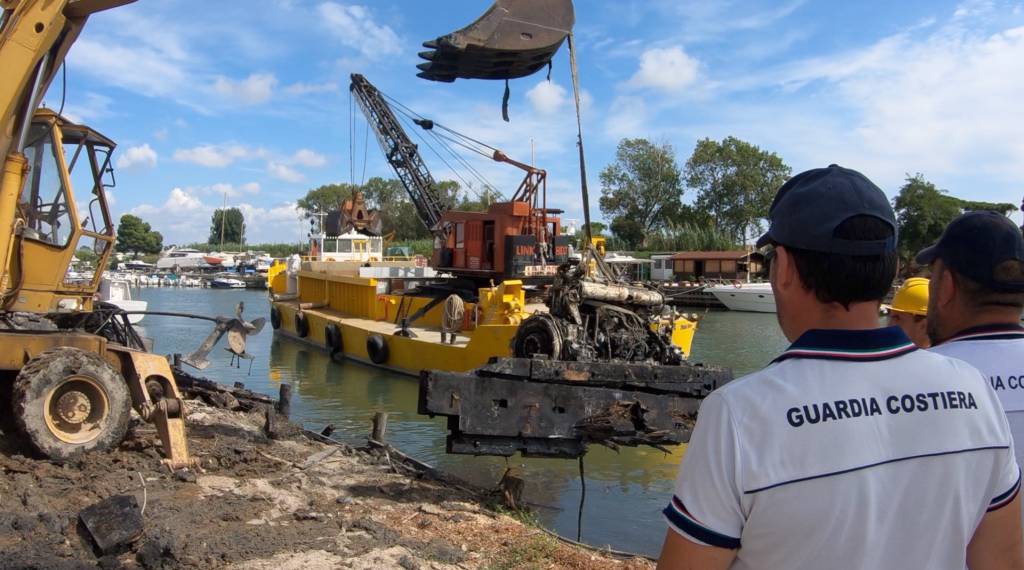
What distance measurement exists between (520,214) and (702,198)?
55.4m

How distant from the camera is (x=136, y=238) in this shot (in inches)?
3937

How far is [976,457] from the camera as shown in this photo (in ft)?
4.60

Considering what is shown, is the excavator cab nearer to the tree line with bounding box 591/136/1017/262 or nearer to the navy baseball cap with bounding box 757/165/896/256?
the navy baseball cap with bounding box 757/165/896/256

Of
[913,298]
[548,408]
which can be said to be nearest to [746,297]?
[548,408]

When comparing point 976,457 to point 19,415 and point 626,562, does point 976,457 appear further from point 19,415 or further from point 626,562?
point 19,415

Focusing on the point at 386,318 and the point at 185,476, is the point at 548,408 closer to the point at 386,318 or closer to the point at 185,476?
the point at 185,476

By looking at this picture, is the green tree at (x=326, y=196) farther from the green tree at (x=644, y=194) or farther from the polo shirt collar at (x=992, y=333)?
the polo shirt collar at (x=992, y=333)

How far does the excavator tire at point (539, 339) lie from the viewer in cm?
848

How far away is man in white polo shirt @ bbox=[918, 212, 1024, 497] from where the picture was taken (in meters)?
2.02

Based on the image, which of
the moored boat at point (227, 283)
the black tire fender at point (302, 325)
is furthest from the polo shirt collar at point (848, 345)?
the moored boat at point (227, 283)

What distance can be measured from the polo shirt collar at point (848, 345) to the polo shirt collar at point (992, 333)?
0.90 metres

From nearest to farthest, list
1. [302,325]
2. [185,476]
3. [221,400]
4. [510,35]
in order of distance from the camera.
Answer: [185,476], [221,400], [510,35], [302,325]

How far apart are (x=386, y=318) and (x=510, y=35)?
31.7 feet

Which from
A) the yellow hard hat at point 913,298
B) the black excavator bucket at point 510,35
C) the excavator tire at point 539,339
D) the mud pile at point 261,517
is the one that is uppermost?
the black excavator bucket at point 510,35
